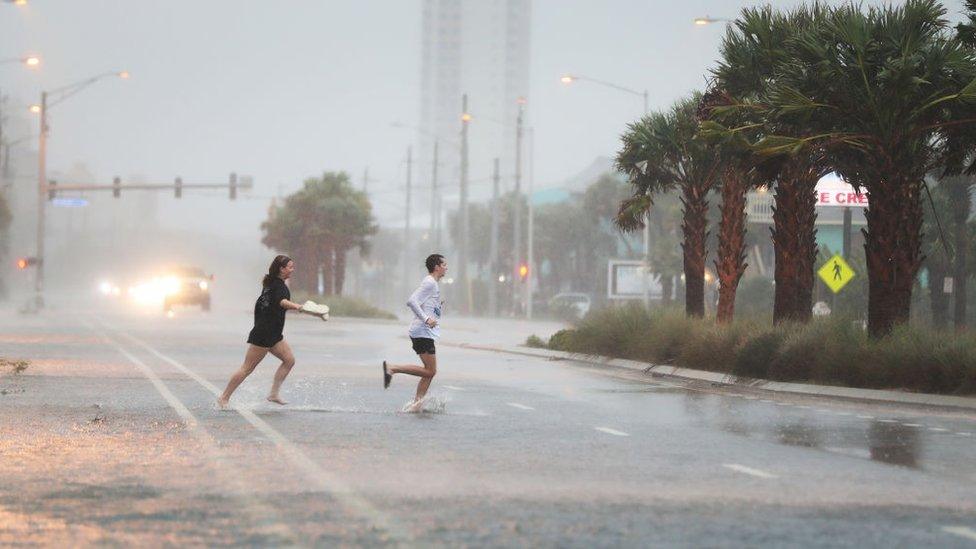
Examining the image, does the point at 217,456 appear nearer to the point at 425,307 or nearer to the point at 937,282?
the point at 425,307

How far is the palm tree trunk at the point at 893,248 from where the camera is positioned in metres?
25.6

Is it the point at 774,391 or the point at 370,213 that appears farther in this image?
the point at 370,213

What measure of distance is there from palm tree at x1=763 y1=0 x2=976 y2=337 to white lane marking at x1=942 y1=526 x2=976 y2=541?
15.6 metres

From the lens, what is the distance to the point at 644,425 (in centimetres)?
1784

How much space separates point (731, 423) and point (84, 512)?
953 centimetres

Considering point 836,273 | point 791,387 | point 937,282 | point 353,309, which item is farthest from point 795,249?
point 353,309

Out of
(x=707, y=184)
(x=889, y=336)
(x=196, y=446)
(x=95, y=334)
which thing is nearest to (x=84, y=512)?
(x=196, y=446)

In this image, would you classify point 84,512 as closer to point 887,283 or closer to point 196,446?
point 196,446

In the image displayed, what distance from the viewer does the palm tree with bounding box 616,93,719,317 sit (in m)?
35.5

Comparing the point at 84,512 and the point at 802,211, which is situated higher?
→ the point at 802,211

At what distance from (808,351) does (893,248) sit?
81.5 inches

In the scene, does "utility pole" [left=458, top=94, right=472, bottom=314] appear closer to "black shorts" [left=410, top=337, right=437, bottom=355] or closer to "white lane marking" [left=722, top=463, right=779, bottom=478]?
"black shorts" [left=410, top=337, right=437, bottom=355]

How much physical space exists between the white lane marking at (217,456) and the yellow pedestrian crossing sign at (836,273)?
78.7 feet

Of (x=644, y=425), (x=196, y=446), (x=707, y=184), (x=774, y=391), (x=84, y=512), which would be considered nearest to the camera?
(x=84, y=512)
